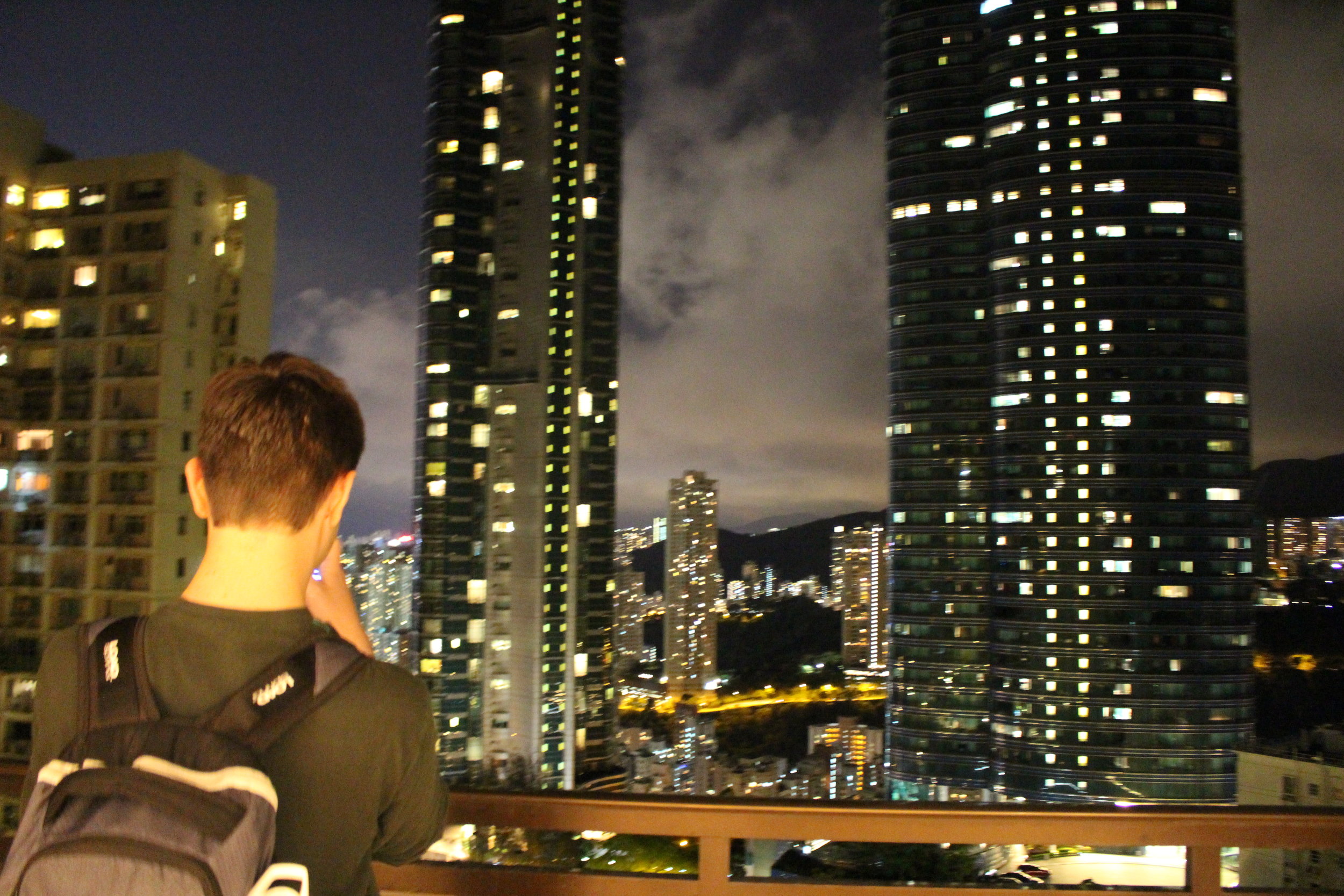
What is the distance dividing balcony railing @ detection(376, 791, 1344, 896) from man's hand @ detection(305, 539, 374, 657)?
2.93 ft

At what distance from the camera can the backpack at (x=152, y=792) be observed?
0.60 metres

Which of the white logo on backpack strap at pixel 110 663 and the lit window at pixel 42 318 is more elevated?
the lit window at pixel 42 318

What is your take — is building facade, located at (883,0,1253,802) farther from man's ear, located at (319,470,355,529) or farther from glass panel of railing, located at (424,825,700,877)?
man's ear, located at (319,470,355,529)

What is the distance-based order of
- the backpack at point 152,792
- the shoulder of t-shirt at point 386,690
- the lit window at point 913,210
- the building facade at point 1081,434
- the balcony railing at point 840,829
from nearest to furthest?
1. the backpack at point 152,792
2. the shoulder of t-shirt at point 386,690
3. the balcony railing at point 840,829
4. the building facade at point 1081,434
5. the lit window at point 913,210

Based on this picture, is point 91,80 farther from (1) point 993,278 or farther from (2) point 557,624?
(1) point 993,278

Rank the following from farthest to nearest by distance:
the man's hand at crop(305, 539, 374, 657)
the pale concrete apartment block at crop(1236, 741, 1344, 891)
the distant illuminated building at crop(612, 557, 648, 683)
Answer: the distant illuminated building at crop(612, 557, 648, 683) < the pale concrete apartment block at crop(1236, 741, 1344, 891) < the man's hand at crop(305, 539, 374, 657)

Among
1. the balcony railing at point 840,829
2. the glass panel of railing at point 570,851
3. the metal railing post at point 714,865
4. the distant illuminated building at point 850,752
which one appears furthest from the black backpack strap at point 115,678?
the distant illuminated building at point 850,752

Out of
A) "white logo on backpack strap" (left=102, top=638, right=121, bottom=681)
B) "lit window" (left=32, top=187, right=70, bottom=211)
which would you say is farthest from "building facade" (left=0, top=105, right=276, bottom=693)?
"white logo on backpack strap" (left=102, top=638, right=121, bottom=681)

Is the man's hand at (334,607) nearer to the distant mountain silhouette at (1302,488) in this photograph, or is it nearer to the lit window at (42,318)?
the lit window at (42,318)

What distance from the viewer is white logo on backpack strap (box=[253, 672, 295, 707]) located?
678mm

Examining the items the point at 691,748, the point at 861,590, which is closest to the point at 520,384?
the point at 691,748

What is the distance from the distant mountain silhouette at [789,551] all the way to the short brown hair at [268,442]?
44326mm

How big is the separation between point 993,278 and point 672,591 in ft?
→ 71.2

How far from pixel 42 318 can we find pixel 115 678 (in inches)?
483
